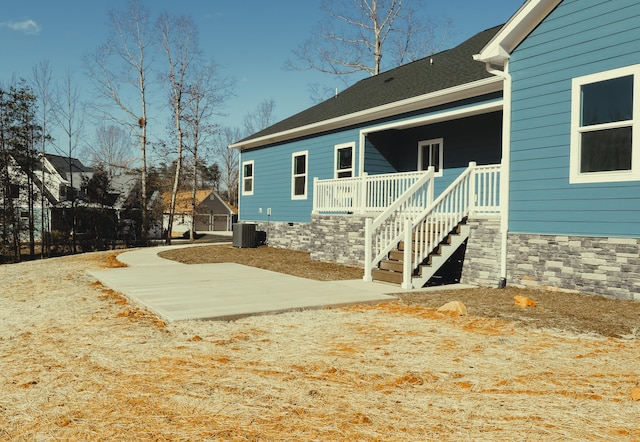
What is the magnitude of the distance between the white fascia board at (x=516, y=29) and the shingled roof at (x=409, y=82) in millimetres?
1362

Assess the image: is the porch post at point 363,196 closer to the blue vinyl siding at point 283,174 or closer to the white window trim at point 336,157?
the white window trim at point 336,157

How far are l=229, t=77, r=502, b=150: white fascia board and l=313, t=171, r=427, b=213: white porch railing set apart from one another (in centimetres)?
194

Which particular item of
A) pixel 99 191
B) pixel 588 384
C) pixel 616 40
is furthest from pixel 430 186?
pixel 99 191

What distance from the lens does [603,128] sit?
7.67 metres

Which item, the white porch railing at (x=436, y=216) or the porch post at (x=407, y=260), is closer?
the porch post at (x=407, y=260)

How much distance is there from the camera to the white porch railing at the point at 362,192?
38.9 ft

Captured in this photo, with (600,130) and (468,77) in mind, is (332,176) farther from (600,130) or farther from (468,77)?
(600,130)

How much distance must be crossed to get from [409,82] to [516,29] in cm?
589

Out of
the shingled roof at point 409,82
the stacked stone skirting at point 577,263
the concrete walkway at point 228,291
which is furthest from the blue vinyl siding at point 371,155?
the concrete walkway at point 228,291

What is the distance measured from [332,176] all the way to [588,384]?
40.9 ft

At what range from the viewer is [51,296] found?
7.95 m

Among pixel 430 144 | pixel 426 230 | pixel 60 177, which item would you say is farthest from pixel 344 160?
pixel 60 177

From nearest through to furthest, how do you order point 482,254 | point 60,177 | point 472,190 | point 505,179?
point 505,179, point 482,254, point 472,190, point 60,177

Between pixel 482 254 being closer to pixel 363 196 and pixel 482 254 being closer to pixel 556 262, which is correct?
pixel 556 262
